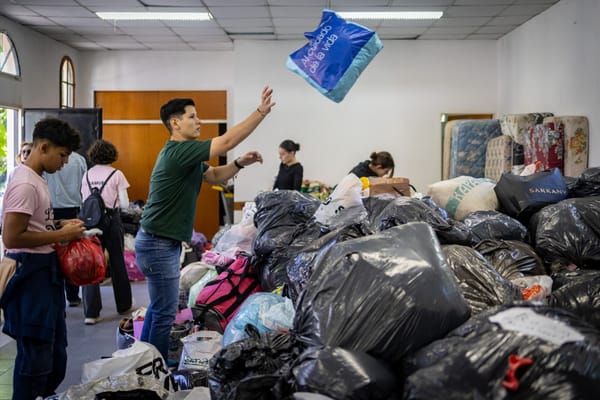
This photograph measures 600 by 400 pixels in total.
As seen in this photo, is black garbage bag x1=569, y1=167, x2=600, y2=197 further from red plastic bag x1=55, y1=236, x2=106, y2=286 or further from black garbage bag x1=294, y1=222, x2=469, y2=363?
red plastic bag x1=55, y1=236, x2=106, y2=286

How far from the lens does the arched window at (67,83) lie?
850 cm

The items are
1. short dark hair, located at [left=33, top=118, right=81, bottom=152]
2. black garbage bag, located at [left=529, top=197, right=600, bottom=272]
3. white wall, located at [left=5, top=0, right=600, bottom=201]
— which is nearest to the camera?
short dark hair, located at [left=33, top=118, right=81, bottom=152]

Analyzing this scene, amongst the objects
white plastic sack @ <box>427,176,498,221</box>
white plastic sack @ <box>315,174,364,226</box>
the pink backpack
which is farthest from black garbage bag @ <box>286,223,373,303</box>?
white plastic sack @ <box>427,176,498,221</box>

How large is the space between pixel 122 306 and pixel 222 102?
4741 mm

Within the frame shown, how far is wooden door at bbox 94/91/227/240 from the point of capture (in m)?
9.13

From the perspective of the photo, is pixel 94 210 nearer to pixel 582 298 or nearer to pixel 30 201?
pixel 30 201

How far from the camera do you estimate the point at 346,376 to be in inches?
49.8

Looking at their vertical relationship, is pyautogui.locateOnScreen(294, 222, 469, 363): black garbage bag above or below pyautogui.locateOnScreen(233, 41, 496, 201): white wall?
below

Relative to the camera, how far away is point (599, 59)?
5215mm

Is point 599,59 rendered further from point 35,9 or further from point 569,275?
point 35,9

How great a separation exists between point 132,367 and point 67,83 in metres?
7.32

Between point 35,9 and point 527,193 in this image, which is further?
point 35,9

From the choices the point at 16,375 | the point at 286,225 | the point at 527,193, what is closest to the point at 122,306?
Answer: the point at 286,225

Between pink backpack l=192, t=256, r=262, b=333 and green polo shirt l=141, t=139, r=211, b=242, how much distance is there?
A: 1.88ft
